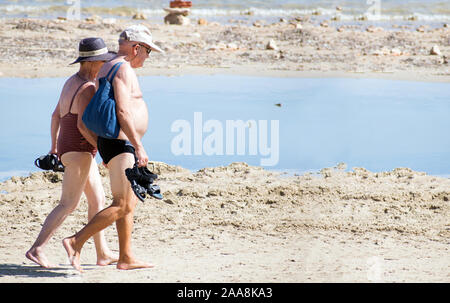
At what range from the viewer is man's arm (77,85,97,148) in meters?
5.41

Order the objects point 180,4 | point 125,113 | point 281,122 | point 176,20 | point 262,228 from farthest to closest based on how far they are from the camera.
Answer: point 180,4 → point 176,20 → point 281,122 → point 262,228 → point 125,113

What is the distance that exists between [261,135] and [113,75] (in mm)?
5606

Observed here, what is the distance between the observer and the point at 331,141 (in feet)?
34.4

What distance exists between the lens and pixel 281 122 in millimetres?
11414

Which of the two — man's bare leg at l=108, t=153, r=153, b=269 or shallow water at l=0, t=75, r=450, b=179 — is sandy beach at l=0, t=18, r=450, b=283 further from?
shallow water at l=0, t=75, r=450, b=179

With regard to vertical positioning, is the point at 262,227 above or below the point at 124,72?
below

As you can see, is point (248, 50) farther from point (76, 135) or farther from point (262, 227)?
point (76, 135)

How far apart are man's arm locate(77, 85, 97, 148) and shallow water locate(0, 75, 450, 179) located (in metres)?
3.63

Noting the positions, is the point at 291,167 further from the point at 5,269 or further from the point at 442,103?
the point at 442,103

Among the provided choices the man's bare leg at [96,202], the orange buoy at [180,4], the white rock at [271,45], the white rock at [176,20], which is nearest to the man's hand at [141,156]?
the man's bare leg at [96,202]

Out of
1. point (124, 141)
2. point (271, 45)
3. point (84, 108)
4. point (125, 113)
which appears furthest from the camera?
point (271, 45)

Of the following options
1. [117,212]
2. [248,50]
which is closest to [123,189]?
[117,212]

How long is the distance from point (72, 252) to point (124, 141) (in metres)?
0.88

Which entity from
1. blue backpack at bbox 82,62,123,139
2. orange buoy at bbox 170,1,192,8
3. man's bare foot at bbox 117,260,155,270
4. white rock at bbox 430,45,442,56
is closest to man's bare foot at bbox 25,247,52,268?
man's bare foot at bbox 117,260,155,270
